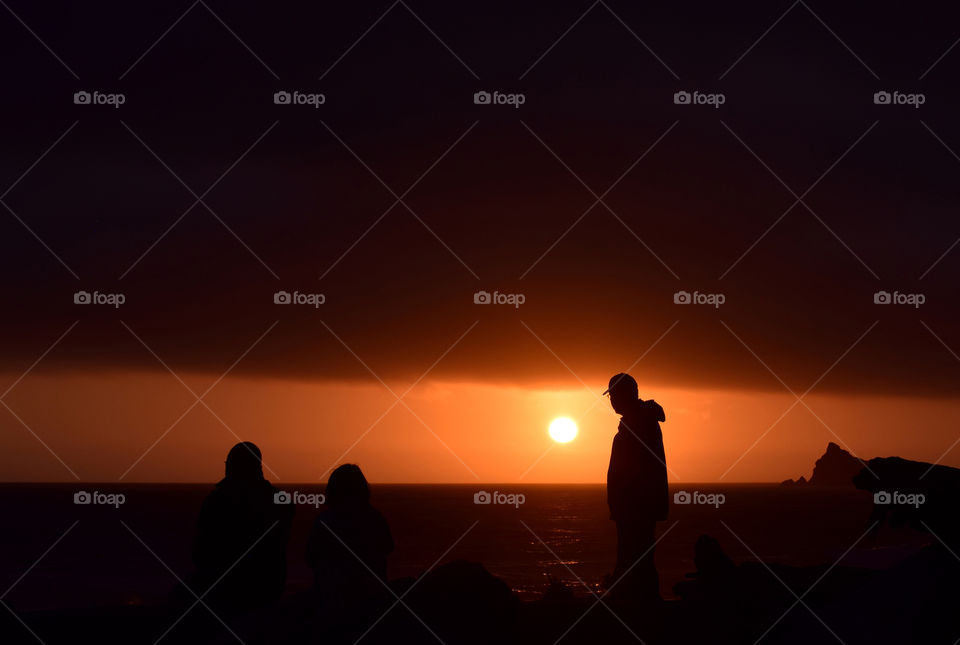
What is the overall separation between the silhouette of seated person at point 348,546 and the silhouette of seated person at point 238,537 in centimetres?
162

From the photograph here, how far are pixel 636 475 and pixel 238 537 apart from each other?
604cm

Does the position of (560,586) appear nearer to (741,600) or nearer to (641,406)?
(741,600)

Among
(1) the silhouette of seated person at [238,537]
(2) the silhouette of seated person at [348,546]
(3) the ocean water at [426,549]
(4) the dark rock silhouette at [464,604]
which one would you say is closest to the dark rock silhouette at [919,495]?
(4) the dark rock silhouette at [464,604]

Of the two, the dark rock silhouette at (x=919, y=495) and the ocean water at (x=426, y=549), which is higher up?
the ocean water at (x=426, y=549)

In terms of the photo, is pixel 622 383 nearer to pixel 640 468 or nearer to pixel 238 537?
pixel 640 468

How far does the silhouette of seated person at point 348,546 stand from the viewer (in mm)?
9453

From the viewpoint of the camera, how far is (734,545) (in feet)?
252

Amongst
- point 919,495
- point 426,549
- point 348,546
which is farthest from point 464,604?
point 426,549

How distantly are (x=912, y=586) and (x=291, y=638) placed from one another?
6141 mm

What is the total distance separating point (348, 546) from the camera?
376 inches

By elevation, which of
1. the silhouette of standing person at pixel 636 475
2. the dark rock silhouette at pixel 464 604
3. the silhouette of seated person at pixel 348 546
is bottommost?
the dark rock silhouette at pixel 464 604

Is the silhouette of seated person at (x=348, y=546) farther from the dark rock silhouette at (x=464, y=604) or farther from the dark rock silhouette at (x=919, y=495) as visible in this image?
the dark rock silhouette at (x=919, y=495)

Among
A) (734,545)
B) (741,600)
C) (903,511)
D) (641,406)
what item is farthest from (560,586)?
(734,545)

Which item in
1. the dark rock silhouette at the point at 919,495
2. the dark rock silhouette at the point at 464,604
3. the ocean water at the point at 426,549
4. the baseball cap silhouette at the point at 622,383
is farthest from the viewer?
the ocean water at the point at 426,549
